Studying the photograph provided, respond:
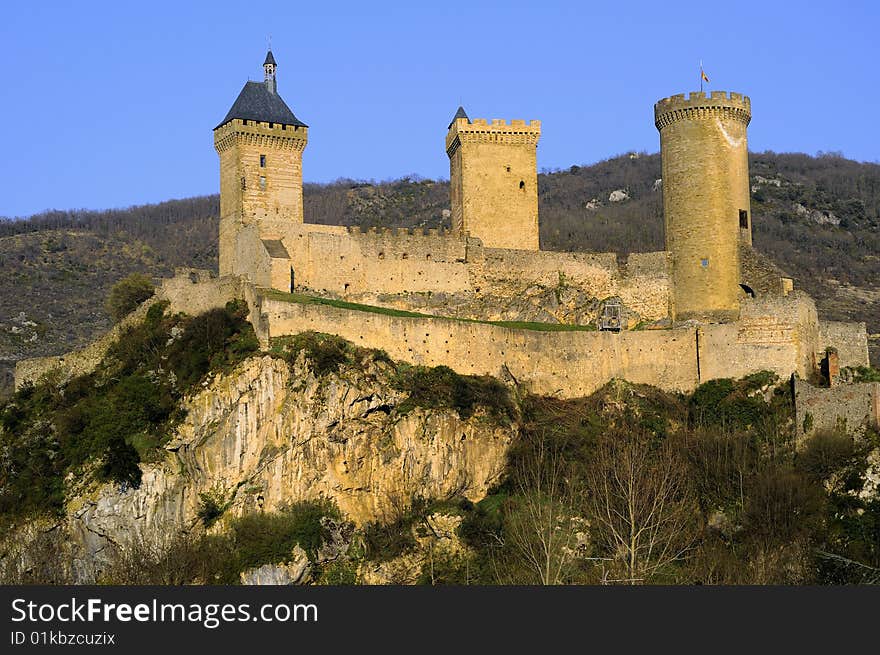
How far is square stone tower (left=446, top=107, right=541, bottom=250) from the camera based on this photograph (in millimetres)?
55500

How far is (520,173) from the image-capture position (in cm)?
5625

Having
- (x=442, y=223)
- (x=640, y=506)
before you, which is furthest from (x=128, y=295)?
(x=442, y=223)

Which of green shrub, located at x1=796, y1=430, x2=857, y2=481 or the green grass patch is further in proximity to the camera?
the green grass patch

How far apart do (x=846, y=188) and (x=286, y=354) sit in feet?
253

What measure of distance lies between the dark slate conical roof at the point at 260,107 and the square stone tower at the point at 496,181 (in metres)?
6.19

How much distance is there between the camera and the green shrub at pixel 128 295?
2343 inches

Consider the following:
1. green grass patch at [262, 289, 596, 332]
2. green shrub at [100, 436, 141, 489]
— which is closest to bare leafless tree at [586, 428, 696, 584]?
green grass patch at [262, 289, 596, 332]

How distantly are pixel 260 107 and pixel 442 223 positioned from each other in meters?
48.2

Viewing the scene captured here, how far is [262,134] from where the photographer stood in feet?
173

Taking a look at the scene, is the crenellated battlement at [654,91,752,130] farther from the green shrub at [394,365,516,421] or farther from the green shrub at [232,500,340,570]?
the green shrub at [232,500,340,570]

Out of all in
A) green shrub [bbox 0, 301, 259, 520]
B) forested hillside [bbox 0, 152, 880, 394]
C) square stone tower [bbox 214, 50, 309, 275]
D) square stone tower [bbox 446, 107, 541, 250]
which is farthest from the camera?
forested hillside [bbox 0, 152, 880, 394]

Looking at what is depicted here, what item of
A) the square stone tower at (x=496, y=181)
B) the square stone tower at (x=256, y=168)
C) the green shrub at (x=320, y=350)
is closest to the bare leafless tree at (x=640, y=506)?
the green shrub at (x=320, y=350)

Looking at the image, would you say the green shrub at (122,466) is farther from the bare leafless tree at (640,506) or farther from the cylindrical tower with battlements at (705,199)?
the cylindrical tower with battlements at (705,199)

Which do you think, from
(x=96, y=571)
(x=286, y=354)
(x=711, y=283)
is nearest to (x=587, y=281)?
(x=711, y=283)
